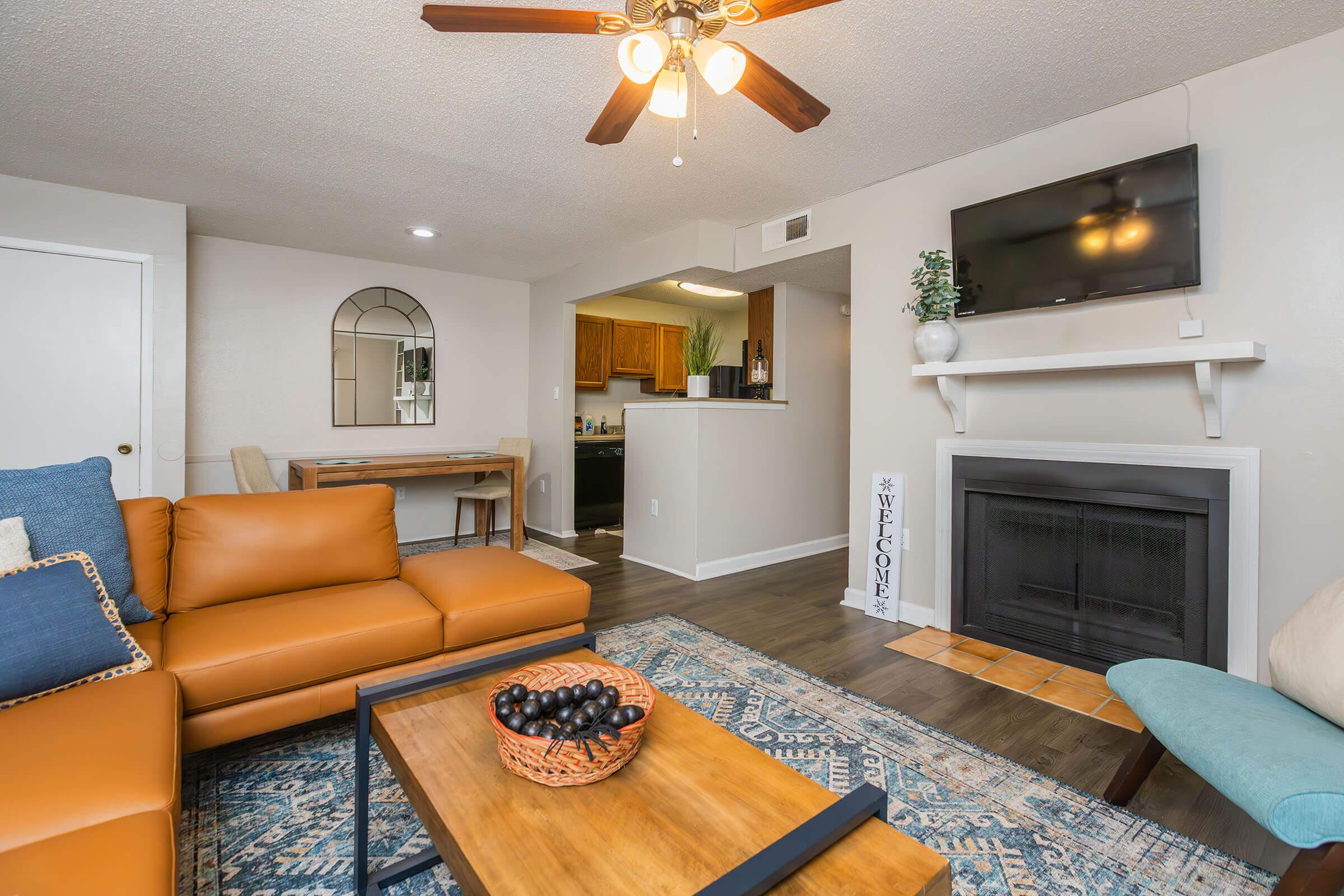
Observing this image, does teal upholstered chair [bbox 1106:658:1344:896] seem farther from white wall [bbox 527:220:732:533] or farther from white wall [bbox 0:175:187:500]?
A: white wall [bbox 0:175:187:500]

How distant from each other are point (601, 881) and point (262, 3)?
2.63m

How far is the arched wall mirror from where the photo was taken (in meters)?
5.12

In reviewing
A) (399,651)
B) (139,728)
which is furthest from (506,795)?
(399,651)

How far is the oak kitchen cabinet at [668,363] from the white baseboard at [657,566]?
9.24ft

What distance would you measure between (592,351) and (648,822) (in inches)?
227

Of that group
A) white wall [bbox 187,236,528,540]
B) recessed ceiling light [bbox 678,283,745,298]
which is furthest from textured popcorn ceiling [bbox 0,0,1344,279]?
recessed ceiling light [bbox 678,283,745,298]

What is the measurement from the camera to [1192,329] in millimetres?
2375

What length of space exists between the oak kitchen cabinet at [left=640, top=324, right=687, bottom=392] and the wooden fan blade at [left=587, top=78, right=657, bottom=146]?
4.77 meters

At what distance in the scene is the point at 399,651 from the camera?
2.07 meters

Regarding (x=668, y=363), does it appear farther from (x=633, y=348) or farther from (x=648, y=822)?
(x=648, y=822)

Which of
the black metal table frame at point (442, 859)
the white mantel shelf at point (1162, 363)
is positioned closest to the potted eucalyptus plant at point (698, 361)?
the white mantel shelf at point (1162, 363)

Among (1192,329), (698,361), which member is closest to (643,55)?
(1192,329)

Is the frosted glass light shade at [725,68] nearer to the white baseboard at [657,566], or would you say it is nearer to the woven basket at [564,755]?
the woven basket at [564,755]

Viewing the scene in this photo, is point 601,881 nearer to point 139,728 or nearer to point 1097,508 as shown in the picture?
point 139,728
